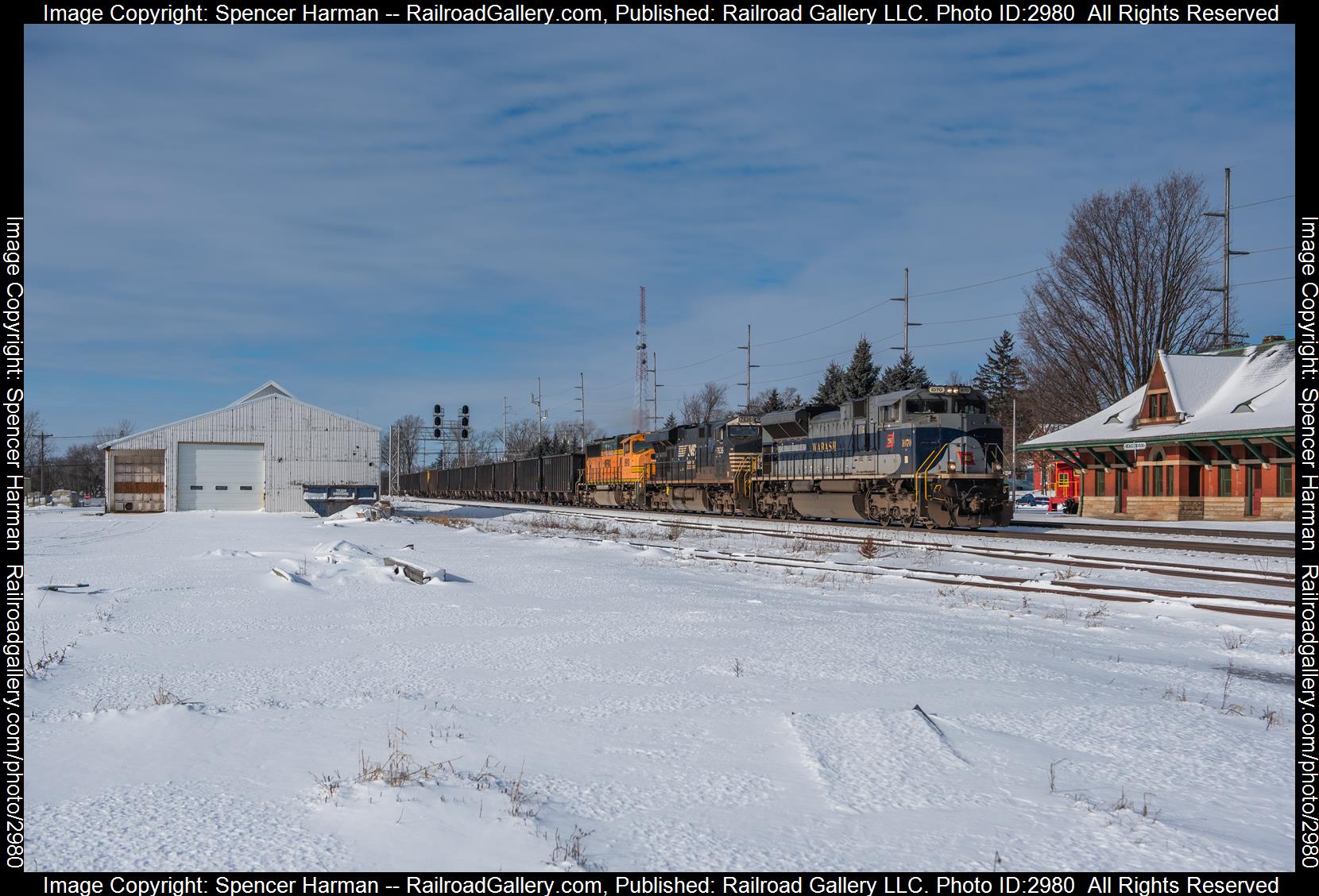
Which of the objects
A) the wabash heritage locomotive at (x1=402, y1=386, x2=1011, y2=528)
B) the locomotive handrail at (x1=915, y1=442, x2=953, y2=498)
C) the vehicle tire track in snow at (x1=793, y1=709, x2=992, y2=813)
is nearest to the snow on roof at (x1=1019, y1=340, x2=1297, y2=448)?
the wabash heritage locomotive at (x1=402, y1=386, x2=1011, y2=528)

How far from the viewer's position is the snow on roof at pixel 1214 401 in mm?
29766

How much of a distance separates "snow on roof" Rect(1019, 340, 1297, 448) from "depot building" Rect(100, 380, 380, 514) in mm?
30190

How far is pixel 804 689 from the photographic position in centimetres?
587

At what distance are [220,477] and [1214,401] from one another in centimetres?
4166

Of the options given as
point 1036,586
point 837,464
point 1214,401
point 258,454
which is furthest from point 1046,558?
point 258,454

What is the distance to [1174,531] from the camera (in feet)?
80.3

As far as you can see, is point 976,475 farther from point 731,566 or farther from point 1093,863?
point 1093,863

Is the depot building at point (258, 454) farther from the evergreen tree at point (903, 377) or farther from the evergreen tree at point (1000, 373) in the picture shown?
the evergreen tree at point (1000, 373)

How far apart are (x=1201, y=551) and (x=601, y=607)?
14.6m

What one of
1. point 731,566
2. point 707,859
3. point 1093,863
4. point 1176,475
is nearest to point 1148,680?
point 1093,863

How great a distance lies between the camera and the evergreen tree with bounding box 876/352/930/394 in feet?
150

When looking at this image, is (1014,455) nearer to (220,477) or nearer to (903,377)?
(903,377)

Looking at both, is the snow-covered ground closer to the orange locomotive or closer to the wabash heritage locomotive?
the wabash heritage locomotive

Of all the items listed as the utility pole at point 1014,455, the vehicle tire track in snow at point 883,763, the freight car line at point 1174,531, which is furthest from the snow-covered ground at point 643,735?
the utility pole at point 1014,455
